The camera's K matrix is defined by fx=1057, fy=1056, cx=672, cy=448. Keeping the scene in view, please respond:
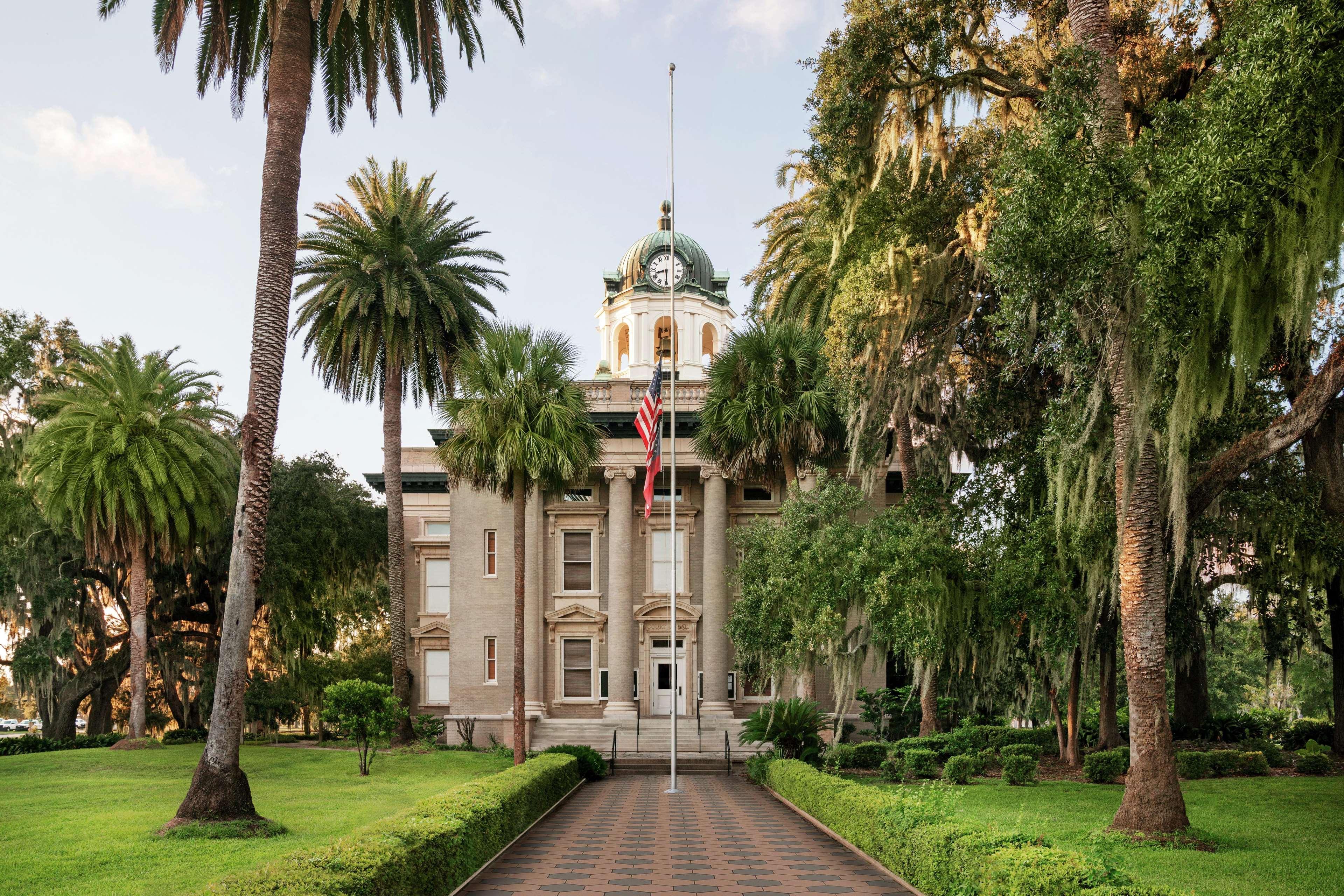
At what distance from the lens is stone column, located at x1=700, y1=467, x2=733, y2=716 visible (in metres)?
33.6

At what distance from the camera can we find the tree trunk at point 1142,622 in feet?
41.7

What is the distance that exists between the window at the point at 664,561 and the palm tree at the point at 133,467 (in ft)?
44.8

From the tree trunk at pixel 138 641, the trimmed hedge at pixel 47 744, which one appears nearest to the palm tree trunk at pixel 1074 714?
the tree trunk at pixel 138 641

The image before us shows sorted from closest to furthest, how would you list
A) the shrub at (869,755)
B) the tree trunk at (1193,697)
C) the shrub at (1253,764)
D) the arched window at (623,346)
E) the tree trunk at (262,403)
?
the tree trunk at (262,403), the shrub at (1253,764), the shrub at (869,755), the tree trunk at (1193,697), the arched window at (623,346)

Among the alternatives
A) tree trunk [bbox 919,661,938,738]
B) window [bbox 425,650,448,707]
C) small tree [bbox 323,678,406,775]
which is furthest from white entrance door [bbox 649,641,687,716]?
small tree [bbox 323,678,406,775]

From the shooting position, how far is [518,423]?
83.7ft

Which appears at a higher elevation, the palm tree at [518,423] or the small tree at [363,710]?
the palm tree at [518,423]

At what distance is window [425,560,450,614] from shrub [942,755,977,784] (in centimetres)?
2416

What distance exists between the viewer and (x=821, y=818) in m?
15.5

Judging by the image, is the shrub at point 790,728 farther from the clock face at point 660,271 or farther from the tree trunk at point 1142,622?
the clock face at point 660,271

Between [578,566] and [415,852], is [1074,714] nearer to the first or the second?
[415,852]

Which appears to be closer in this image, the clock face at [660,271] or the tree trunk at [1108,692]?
the tree trunk at [1108,692]

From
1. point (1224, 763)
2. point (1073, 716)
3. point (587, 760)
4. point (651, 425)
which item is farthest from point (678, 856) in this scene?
point (1224, 763)

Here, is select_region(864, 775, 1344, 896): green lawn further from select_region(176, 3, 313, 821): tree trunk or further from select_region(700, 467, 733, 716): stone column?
select_region(700, 467, 733, 716): stone column
